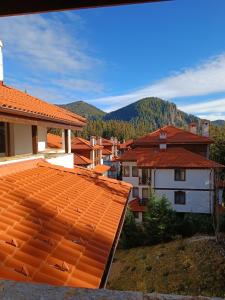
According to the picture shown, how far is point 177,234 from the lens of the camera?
73.5 feet

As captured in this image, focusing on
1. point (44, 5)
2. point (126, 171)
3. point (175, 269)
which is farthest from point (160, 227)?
point (44, 5)

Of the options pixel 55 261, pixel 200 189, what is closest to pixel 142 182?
pixel 200 189

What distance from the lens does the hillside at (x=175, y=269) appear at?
46.7ft

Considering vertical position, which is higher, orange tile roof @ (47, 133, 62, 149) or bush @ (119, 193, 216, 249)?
orange tile roof @ (47, 133, 62, 149)

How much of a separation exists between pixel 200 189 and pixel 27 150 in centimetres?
2080

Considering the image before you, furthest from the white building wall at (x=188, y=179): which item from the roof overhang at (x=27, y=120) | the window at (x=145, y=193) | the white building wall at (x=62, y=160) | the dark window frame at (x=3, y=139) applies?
the dark window frame at (x=3, y=139)

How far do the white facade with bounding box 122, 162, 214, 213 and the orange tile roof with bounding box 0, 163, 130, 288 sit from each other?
69.0 ft

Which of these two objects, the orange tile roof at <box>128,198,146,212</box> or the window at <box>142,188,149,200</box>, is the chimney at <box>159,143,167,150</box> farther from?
the orange tile roof at <box>128,198,146,212</box>

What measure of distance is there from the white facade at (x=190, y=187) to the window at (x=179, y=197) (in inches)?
7.2

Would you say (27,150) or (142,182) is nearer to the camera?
(27,150)

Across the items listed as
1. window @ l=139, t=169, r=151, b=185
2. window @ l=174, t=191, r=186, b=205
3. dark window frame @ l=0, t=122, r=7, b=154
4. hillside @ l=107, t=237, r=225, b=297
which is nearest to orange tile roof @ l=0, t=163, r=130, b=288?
dark window frame @ l=0, t=122, r=7, b=154

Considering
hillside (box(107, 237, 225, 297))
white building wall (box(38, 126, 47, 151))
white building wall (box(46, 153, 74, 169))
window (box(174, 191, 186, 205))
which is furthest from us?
window (box(174, 191, 186, 205))

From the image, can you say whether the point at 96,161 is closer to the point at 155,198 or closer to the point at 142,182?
the point at 142,182

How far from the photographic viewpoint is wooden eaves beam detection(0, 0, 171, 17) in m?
1.68
